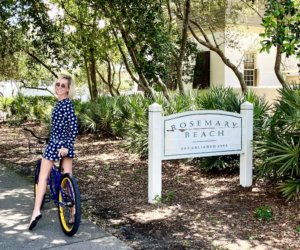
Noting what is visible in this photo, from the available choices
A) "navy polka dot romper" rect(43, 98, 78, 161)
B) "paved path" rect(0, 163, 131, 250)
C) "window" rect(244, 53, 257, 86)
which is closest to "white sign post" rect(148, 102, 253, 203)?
"paved path" rect(0, 163, 131, 250)

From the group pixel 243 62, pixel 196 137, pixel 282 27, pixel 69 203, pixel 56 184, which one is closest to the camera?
pixel 69 203

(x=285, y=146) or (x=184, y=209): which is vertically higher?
(x=285, y=146)

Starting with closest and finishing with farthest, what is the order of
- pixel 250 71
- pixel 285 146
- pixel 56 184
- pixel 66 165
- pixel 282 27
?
pixel 66 165 → pixel 56 184 → pixel 282 27 → pixel 285 146 → pixel 250 71

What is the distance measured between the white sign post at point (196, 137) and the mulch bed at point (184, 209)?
0.46 metres

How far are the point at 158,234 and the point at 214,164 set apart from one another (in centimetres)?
314

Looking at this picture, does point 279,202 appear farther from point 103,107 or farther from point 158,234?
point 103,107

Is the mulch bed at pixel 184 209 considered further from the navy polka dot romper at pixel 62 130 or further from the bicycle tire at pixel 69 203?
the navy polka dot romper at pixel 62 130

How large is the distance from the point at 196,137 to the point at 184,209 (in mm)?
1179

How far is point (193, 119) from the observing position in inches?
253

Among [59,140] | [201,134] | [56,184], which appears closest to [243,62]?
[201,134]

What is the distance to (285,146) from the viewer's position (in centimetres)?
608

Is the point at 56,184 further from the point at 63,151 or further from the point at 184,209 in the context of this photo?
the point at 184,209

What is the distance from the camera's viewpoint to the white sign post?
6.16 m

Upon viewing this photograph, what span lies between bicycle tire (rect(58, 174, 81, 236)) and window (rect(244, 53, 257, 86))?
682 inches
